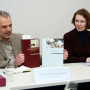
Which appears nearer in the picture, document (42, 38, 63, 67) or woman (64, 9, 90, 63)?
document (42, 38, 63, 67)

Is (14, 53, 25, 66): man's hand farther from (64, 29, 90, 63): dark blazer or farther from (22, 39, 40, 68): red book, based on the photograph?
(64, 29, 90, 63): dark blazer

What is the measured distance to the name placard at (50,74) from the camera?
1.65 metres

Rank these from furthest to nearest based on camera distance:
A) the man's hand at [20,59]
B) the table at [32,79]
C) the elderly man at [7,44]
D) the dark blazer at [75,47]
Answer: the dark blazer at [75,47] < the elderly man at [7,44] < the man's hand at [20,59] < the table at [32,79]

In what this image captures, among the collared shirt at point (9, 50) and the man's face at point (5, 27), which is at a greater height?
the man's face at point (5, 27)

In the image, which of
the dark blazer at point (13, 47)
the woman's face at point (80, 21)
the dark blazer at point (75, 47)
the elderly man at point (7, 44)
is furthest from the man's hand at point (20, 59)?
the woman's face at point (80, 21)

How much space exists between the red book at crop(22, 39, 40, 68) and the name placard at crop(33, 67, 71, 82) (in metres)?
0.44

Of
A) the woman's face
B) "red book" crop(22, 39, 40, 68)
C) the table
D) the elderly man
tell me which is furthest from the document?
the woman's face

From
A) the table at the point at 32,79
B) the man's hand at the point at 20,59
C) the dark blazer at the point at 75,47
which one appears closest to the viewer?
the table at the point at 32,79

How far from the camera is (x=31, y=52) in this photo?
6.90 ft

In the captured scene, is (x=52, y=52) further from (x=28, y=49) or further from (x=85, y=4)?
(x=85, y=4)

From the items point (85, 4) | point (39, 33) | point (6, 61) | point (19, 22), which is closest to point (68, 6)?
point (85, 4)

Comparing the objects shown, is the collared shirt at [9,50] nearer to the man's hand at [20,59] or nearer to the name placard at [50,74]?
the man's hand at [20,59]

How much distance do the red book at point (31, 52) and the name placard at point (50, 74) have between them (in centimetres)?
44

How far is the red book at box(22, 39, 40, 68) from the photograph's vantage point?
6.81 feet
